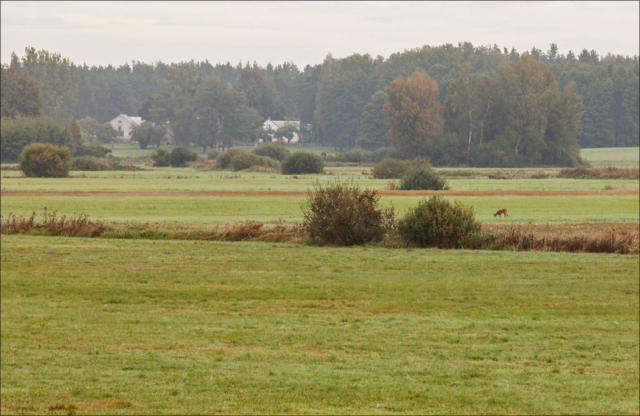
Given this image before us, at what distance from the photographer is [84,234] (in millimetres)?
35781

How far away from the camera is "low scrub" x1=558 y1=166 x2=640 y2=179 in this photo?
8126cm

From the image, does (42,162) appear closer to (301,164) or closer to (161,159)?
(301,164)

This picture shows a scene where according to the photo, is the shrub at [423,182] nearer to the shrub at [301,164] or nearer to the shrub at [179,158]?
the shrub at [301,164]

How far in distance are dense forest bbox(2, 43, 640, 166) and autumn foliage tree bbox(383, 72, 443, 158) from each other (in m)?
0.41

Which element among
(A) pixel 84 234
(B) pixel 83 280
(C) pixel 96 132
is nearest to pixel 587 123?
(C) pixel 96 132

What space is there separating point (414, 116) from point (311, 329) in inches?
4013

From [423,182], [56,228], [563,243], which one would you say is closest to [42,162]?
[423,182]

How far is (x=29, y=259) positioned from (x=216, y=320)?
41.2ft

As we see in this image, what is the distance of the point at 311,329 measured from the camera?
17.7 meters

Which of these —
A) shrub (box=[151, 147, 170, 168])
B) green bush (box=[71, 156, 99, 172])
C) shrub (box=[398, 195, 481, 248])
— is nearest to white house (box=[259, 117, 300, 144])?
shrub (box=[151, 147, 170, 168])

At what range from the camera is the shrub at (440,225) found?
31984mm

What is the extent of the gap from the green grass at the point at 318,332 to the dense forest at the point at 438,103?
8698 centimetres

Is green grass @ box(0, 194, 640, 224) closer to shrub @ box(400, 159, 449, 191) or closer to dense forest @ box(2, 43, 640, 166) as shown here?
shrub @ box(400, 159, 449, 191)

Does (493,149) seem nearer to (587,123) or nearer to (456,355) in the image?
(587,123)
